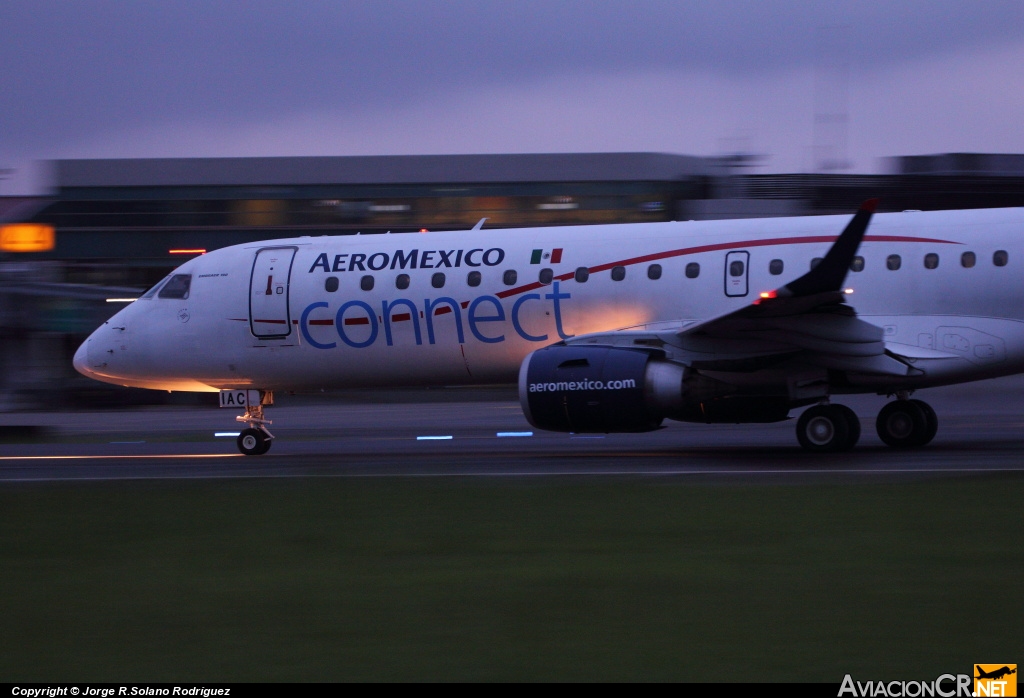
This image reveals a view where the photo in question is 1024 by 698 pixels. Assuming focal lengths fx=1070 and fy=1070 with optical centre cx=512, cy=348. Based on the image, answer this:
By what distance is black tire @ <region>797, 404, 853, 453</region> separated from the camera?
13.5 meters

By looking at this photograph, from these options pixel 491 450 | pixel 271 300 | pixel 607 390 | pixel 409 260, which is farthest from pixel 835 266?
pixel 271 300

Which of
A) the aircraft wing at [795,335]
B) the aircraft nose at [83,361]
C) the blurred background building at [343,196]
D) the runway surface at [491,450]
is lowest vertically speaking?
the runway surface at [491,450]

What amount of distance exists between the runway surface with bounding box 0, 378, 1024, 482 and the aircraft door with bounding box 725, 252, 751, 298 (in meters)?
2.16

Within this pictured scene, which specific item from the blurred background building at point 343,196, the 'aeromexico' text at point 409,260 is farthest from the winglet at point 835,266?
the blurred background building at point 343,196

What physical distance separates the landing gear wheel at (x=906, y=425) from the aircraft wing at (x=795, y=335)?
111cm

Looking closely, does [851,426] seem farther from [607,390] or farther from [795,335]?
[607,390]

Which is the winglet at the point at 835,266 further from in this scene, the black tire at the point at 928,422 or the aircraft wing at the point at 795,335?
the black tire at the point at 928,422

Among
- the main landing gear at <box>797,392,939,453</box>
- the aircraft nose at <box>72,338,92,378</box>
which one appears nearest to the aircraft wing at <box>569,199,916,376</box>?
the main landing gear at <box>797,392,939,453</box>

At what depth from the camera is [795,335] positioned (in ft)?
42.9

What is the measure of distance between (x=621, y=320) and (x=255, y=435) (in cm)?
575

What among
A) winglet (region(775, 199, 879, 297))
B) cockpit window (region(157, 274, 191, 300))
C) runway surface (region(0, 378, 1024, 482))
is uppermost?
winglet (region(775, 199, 879, 297))

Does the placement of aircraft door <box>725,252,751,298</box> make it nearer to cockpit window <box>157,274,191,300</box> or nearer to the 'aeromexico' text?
the 'aeromexico' text

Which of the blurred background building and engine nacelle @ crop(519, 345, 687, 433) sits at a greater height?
→ the blurred background building

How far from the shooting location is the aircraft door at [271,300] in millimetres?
15867
